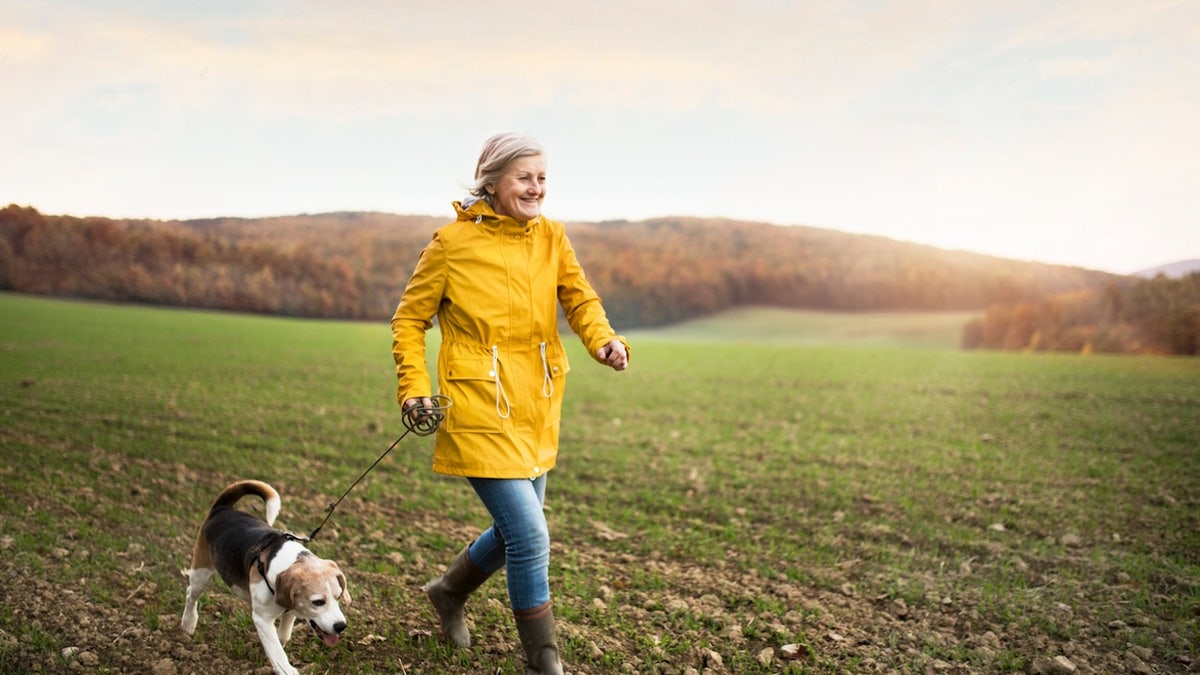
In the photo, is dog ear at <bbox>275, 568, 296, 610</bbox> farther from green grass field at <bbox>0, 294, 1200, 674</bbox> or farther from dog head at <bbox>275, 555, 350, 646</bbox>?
green grass field at <bbox>0, 294, 1200, 674</bbox>

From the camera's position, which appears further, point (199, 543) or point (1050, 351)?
point (1050, 351)

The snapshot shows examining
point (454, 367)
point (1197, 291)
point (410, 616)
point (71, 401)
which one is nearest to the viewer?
point (454, 367)

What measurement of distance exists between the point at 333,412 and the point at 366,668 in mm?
7893

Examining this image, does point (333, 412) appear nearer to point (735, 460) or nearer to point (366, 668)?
point (735, 460)

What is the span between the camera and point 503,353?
3375 millimetres

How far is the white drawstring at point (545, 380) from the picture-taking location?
3455 mm

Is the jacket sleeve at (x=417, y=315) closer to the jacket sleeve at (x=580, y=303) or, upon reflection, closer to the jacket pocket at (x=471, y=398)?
the jacket pocket at (x=471, y=398)

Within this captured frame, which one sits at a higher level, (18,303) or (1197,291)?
(1197,291)

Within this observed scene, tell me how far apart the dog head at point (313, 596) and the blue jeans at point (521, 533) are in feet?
2.21

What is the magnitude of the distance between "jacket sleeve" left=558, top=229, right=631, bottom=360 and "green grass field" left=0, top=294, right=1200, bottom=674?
1.59 m

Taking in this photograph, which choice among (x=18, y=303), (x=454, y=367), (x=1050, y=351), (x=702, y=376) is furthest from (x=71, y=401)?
(x=1050, y=351)

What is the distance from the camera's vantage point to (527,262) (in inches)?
136

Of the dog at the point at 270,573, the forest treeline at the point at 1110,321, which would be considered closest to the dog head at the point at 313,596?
the dog at the point at 270,573

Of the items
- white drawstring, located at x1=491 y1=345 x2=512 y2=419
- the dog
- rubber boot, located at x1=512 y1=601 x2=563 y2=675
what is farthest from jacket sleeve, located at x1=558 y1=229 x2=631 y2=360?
the dog
